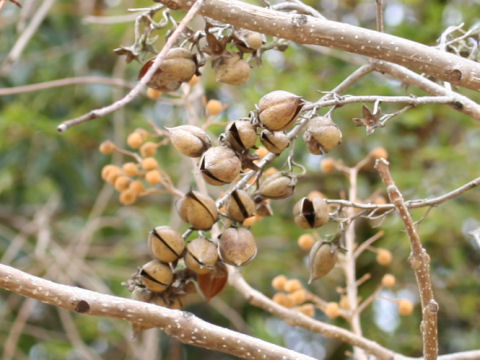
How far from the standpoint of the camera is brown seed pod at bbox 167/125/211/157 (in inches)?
35.4

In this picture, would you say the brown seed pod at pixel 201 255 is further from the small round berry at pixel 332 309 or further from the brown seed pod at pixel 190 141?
the small round berry at pixel 332 309

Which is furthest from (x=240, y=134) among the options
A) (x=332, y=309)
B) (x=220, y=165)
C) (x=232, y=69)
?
(x=332, y=309)

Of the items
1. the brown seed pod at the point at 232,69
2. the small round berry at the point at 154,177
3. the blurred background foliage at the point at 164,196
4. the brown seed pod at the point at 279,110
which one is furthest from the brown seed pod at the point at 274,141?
the blurred background foliage at the point at 164,196

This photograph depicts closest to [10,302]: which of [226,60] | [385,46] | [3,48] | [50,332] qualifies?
[50,332]

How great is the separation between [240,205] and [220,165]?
0.08 metres

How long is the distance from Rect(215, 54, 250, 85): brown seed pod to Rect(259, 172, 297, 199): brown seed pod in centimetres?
13

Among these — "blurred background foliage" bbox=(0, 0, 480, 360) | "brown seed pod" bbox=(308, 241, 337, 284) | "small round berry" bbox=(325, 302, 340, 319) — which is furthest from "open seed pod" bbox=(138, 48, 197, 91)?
"blurred background foliage" bbox=(0, 0, 480, 360)

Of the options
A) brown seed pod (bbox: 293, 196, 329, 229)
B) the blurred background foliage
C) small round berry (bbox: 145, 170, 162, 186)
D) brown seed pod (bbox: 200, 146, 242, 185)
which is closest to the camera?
brown seed pod (bbox: 200, 146, 242, 185)

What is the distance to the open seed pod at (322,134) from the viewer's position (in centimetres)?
90

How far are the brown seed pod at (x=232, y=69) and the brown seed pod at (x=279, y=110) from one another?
119 mm

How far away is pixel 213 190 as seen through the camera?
8.14 feet

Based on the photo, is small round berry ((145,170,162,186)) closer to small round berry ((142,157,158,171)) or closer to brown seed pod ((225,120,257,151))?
small round berry ((142,157,158,171))

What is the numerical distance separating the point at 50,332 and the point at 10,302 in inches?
6.9

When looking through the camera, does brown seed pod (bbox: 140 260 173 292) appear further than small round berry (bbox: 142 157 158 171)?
No
